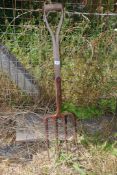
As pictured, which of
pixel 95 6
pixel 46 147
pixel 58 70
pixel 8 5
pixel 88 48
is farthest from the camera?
pixel 8 5

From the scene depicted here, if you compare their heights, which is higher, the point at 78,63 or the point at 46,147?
the point at 78,63

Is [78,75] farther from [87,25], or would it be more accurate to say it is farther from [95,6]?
[95,6]

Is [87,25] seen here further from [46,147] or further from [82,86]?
[46,147]

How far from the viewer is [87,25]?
3799 millimetres

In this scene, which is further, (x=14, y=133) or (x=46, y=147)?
(x=14, y=133)

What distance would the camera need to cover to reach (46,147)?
3166 millimetres

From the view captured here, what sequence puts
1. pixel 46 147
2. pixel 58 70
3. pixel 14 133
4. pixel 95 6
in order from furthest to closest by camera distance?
1. pixel 95 6
2. pixel 14 133
3. pixel 46 147
4. pixel 58 70

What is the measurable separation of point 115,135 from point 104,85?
614 mm

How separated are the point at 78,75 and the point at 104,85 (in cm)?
29

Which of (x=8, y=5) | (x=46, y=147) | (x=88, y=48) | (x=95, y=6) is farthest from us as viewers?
(x=8, y=5)

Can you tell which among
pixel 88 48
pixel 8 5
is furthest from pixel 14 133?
pixel 8 5

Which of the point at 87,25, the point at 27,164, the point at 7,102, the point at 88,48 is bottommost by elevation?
the point at 27,164

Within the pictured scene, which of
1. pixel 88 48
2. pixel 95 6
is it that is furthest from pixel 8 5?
pixel 88 48

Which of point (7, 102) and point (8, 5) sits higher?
point (8, 5)
